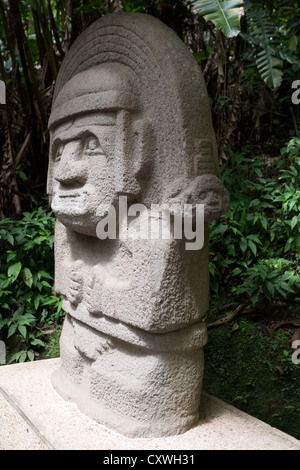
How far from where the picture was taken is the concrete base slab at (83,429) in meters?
1.72

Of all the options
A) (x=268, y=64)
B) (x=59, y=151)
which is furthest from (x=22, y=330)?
(x=268, y=64)

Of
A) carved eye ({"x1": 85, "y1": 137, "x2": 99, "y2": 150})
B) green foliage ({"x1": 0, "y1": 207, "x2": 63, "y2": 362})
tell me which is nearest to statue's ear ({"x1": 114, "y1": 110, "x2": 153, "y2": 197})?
carved eye ({"x1": 85, "y1": 137, "x2": 99, "y2": 150})

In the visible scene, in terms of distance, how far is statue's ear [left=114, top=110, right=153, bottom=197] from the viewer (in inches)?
68.5

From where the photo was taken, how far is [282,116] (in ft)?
13.0

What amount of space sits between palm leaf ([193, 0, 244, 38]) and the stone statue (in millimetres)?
164

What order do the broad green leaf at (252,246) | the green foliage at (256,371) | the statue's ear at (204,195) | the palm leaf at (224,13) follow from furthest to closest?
the broad green leaf at (252,246), the green foliage at (256,371), the palm leaf at (224,13), the statue's ear at (204,195)

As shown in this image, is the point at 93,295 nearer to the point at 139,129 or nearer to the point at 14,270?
the point at 139,129

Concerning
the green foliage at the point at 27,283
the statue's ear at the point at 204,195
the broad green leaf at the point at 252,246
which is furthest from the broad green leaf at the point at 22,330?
the statue's ear at the point at 204,195

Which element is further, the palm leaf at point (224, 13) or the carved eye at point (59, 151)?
the carved eye at point (59, 151)

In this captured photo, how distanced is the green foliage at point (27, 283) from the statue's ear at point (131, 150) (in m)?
1.51

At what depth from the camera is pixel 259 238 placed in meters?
3.03

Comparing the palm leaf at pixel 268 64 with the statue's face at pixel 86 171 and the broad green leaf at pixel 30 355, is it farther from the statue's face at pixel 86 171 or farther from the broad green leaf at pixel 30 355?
the broad green leaf at pixel 30 355

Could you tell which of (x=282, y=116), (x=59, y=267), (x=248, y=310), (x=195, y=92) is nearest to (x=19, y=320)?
(x=59, y=267)
